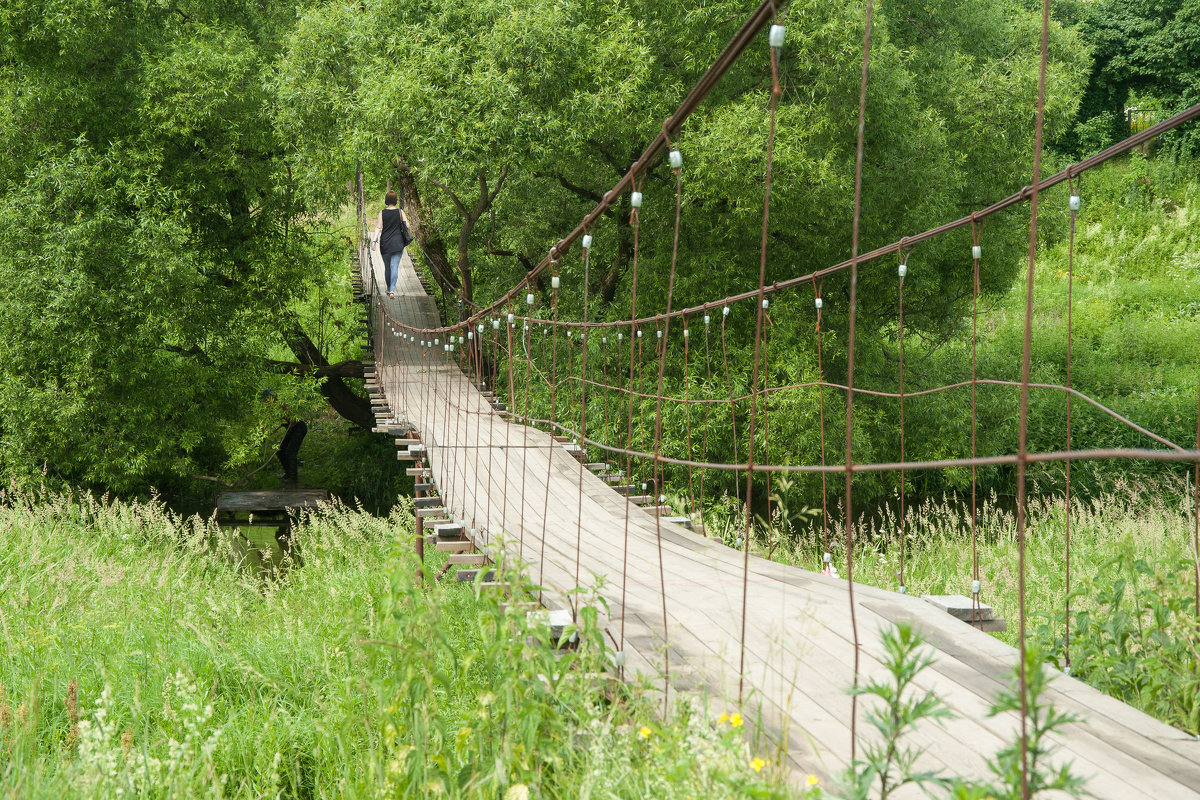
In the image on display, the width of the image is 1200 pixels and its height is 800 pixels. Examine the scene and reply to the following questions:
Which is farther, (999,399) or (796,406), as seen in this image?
(999,399)

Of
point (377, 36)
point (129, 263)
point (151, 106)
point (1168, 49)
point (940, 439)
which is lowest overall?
point (940, 439)

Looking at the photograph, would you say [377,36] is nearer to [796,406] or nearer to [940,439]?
[796,406]

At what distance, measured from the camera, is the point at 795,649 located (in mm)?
2262

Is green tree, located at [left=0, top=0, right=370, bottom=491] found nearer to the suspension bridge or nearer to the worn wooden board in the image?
the worn wooden board

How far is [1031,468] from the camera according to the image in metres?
9.03

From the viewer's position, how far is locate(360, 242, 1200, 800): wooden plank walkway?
170 cm

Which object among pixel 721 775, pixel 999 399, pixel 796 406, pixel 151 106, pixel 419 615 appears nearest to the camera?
pixel 721 775

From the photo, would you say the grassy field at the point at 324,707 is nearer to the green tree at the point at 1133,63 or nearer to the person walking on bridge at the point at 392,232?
the person walking on bridge at the point at 392,232

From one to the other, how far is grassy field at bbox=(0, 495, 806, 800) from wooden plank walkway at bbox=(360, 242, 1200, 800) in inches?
7.3

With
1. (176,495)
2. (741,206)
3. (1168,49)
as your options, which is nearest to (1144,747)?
(741,206)

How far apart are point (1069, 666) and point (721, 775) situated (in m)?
1.27

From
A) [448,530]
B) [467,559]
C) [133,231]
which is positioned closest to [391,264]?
[133,231]

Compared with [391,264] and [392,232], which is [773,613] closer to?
[392,232]

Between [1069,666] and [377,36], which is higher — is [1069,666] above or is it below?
below
